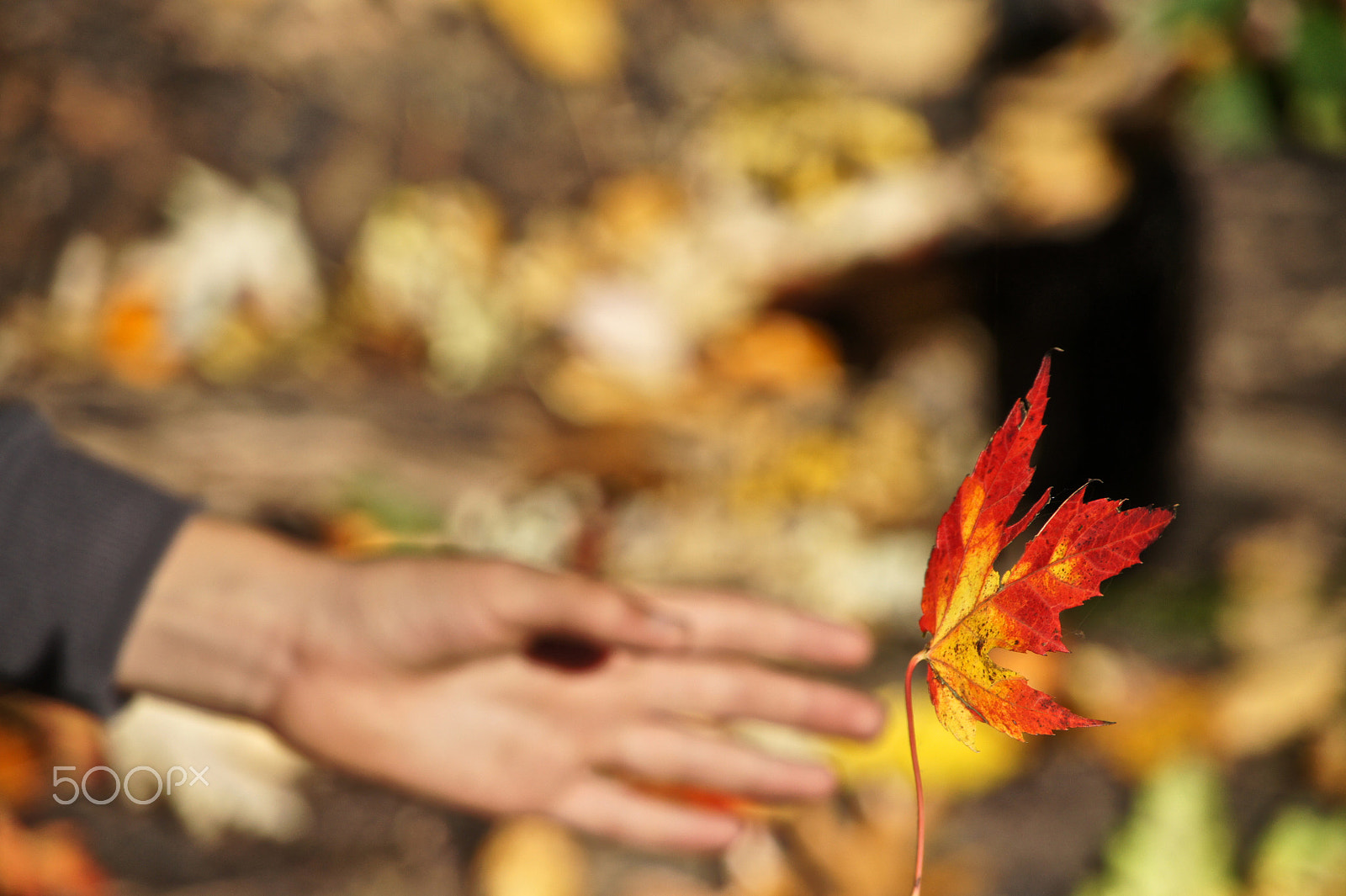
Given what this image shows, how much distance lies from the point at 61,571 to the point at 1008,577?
3.52 ft

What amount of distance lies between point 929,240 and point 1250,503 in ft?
2.42

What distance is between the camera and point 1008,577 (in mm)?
395

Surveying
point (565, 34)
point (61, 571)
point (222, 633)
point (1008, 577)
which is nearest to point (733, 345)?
point (565, 34)

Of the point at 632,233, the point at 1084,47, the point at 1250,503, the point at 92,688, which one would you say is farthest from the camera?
the point at 632,233

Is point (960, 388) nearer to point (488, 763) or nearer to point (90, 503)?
point (488, 763)

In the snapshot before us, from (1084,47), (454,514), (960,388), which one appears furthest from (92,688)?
(1084,47)

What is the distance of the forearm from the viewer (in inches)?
40.5

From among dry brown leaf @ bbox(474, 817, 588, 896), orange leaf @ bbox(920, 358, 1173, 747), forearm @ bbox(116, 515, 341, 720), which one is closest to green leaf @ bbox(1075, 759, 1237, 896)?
dry brown leaf @ bbox(474, 817, 588, 896)

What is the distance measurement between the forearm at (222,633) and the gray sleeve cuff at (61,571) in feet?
0.09

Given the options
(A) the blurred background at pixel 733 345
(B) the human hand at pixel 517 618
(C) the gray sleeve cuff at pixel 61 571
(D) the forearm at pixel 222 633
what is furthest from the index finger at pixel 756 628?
(C) the gray sleeve cuff at pixel 61 571

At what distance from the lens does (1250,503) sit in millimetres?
1309

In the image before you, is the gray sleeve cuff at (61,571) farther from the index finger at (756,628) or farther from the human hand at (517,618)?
the index finger at (756,628)

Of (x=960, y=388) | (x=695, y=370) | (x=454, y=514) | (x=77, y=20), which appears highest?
(x=960, y=388)

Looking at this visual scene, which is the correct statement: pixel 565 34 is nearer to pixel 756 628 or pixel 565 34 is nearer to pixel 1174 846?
pixel 756 628
